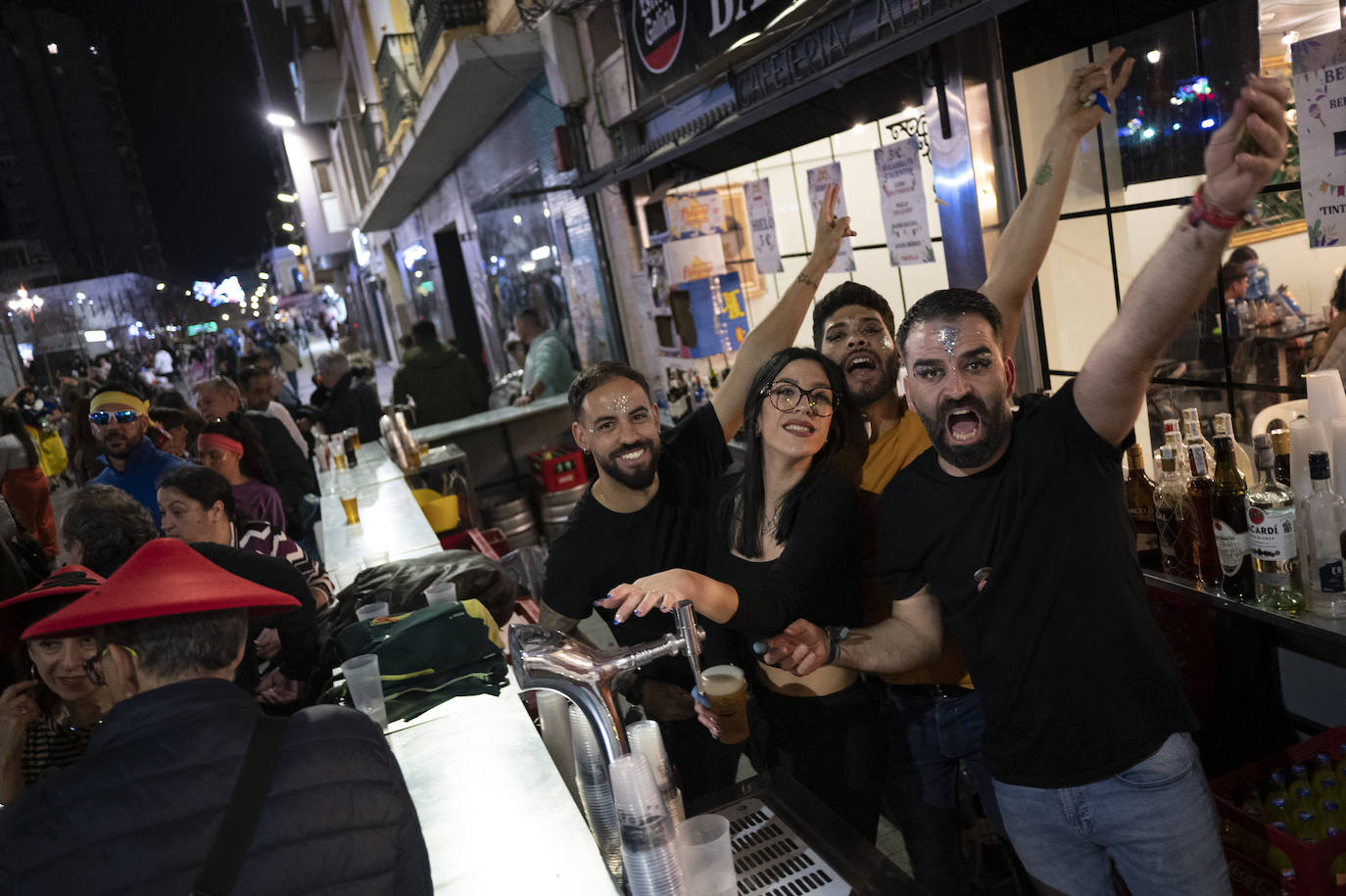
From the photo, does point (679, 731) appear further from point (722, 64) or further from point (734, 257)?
point (734, 257)

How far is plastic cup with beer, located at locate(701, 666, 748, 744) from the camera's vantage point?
6.84ft

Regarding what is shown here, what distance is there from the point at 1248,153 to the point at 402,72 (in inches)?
474

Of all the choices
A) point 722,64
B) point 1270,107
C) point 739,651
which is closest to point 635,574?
point 739,651

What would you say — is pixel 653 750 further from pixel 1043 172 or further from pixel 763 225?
pixel 763 225

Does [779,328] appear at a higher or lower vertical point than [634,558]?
higher

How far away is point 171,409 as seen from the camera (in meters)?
6.24

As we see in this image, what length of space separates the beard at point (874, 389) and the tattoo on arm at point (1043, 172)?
0.70 meters

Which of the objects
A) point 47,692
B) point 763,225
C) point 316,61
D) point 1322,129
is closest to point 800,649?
point 47,692

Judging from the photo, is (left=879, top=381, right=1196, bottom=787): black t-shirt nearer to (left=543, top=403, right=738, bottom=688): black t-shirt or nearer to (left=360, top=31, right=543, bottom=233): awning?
(left=543, top=403, right=738, bottom=688): black t-shirt

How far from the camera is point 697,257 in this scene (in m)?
7.25

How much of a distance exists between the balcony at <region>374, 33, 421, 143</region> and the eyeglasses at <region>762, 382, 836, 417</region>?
33.9 feet

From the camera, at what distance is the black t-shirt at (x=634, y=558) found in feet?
8.75

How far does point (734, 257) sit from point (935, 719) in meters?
5.63

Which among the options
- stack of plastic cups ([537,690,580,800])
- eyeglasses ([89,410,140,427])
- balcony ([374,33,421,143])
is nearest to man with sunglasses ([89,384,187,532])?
eyeglasses ([89,410,140,427])
